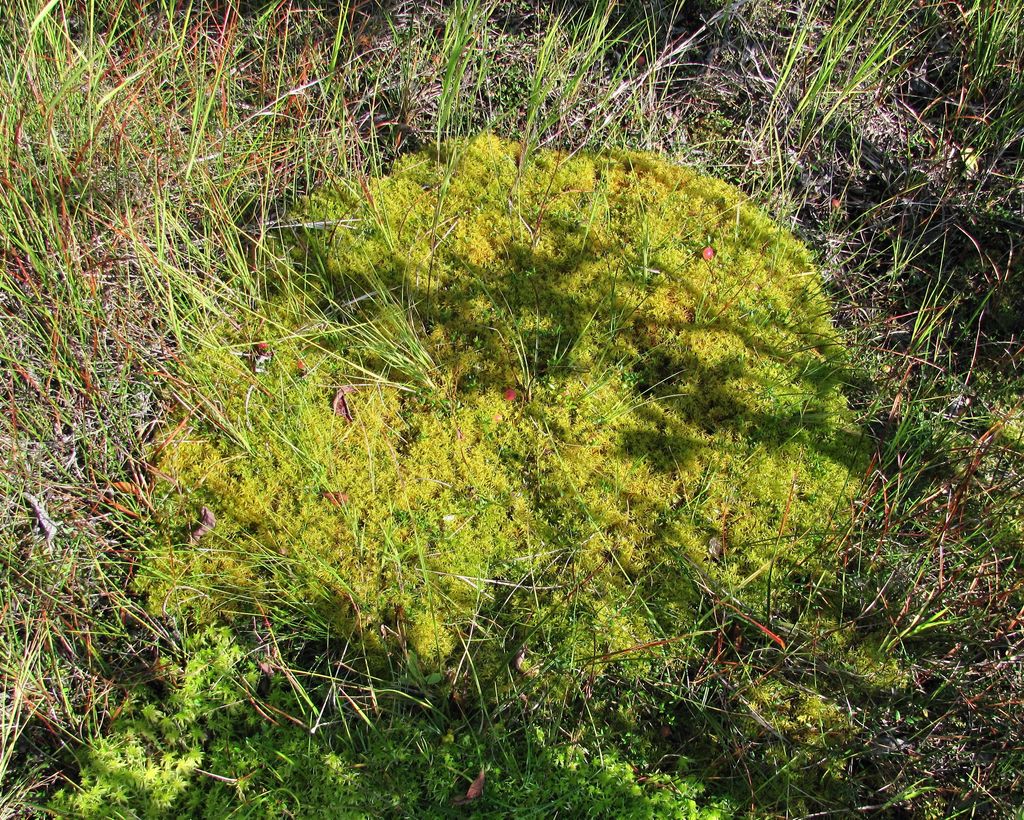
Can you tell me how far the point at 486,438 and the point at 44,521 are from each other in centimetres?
167

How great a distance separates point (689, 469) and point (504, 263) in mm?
1239

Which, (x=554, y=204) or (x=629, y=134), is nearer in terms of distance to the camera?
(x=554, y=204)

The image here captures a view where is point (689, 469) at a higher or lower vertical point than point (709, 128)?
lower

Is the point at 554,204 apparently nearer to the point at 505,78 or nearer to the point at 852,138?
the point at 505,78

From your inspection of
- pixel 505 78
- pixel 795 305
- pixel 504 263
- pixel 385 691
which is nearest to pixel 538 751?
pixel 385 691

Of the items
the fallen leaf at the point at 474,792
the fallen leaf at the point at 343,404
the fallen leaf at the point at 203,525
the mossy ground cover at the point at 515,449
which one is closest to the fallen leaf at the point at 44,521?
the mossy ground cover at the point at 515,449

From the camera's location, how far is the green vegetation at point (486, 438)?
8.27 ft

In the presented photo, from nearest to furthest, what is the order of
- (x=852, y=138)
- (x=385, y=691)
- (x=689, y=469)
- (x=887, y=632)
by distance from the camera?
(x=385, y=691) < (x=887, y=632) < (x=689, y=469) < (x=852, y=138)

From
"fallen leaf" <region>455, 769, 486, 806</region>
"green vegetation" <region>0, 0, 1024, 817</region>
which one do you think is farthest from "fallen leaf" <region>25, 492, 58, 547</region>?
"fallen leaf" <region>455, 769, 486, 806</region>

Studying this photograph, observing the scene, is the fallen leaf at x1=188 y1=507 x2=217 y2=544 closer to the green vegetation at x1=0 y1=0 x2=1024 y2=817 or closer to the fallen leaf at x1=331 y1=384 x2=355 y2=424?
the green vegetation at x1=0 y1=0 x2=1024 y2=817

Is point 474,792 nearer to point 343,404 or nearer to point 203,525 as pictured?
point 203,525

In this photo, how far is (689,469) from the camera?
2990mm

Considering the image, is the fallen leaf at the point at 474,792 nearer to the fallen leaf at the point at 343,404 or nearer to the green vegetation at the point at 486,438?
the green vegetation at the point at 486,438

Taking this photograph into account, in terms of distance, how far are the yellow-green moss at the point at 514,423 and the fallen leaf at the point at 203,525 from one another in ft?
0.10
